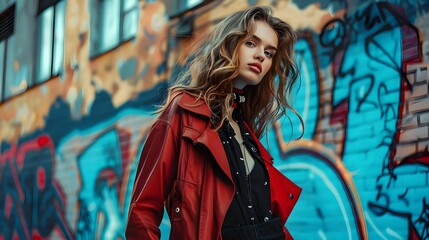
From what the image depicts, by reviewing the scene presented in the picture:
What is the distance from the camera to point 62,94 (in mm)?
9828

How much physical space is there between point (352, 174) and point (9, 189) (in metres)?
7.55

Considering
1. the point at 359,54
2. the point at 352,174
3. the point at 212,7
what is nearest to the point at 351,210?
the point at 352,174

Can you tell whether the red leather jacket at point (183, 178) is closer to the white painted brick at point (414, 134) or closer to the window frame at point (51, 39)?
the white painted brick at point (414, 134)

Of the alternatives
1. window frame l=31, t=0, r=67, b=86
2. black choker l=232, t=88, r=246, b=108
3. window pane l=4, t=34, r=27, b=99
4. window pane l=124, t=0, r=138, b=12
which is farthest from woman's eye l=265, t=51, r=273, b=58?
window pane l=4, t=34, r=27, b=99

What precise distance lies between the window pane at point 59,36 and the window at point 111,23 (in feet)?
3.00

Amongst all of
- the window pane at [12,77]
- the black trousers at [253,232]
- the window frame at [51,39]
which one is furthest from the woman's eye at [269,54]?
the window pane at [12,77]

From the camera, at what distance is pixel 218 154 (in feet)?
8.14

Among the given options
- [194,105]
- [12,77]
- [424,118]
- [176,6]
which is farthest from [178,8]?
[194,105]

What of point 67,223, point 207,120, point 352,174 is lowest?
point 207,120

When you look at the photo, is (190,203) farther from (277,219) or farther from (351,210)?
(351,210)

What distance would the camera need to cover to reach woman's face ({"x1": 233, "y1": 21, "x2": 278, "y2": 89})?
262 cm

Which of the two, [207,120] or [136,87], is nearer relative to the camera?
[207,120]

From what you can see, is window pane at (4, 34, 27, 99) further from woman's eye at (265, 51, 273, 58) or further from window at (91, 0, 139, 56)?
woman's eye at (265, 51, 273, 58)

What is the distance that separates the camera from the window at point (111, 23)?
8.59 m
